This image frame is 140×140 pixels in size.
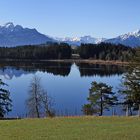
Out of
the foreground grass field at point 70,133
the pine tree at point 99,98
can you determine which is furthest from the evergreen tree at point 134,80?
the foreground grass field at point 70,133

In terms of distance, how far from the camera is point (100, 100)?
2785 inches

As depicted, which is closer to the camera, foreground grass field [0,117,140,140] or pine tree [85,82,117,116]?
foreground grass field [0,117,140,140]

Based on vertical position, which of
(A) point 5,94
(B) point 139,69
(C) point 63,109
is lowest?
(C) point 63,109

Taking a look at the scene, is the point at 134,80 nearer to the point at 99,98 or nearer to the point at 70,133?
the point at 99,98

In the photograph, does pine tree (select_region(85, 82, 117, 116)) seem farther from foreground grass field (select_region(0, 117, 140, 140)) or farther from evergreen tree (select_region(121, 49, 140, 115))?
foreground grass field (select_region(0, 117, 140, 140))

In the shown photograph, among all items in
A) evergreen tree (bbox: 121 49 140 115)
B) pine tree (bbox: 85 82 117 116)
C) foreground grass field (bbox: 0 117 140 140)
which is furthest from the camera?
pine tree (bbox: 85 82 117 116)

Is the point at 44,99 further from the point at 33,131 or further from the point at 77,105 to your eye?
the point at 33,131

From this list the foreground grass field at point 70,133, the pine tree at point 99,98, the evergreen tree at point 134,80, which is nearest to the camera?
the foreground grass field at point 70,133

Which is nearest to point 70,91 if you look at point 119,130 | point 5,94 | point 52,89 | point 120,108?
point 52,89

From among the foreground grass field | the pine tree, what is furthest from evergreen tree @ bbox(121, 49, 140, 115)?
the foreground grass field

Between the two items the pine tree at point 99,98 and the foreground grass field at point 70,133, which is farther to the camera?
the pine tree at point 99,98

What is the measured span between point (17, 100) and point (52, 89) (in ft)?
71.2

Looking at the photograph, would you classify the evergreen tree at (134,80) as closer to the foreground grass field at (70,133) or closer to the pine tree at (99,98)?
the pine tree at (99,98)

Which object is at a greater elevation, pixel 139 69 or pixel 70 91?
pixel 139 69
